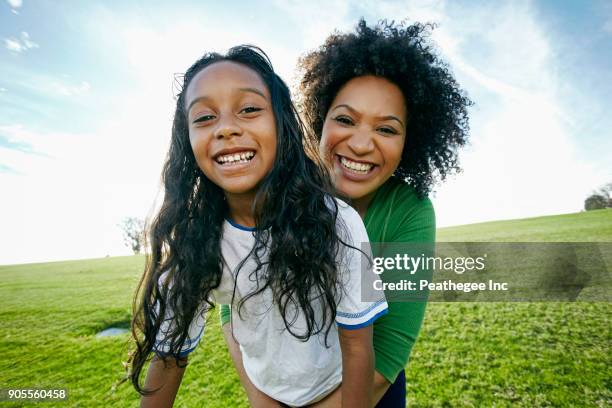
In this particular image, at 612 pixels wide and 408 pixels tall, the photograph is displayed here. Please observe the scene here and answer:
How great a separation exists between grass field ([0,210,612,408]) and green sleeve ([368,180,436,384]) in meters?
2.64

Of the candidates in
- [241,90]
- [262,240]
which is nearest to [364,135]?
[241,90]

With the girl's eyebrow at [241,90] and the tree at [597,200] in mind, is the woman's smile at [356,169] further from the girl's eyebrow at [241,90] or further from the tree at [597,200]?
the tree at [597,200]

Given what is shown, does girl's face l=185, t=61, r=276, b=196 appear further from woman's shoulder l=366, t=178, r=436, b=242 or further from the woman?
woman's shoulder l=366, t=178, r=436, b=242

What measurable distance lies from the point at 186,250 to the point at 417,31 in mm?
2285

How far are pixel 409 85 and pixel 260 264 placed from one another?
5.16ft

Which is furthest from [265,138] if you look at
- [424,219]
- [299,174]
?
[424,219]

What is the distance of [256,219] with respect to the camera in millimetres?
1745

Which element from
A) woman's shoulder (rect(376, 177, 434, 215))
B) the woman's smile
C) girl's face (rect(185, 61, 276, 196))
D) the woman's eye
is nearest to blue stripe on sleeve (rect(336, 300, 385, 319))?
woman's shoulder (rect(376, 177, 434, 215))

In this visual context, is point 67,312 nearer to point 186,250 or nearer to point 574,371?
point 186,250

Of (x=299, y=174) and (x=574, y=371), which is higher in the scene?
(x=299, y=174)

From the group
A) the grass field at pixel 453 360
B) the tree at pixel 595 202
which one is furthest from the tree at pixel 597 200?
the grass field at pixel 453 360

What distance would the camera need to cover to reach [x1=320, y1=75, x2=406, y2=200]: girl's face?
6.76 ft

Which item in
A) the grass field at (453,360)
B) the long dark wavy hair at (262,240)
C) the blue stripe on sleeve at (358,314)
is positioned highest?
the long dark wavy hair at (262,240)

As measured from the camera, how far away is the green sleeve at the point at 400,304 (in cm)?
164
